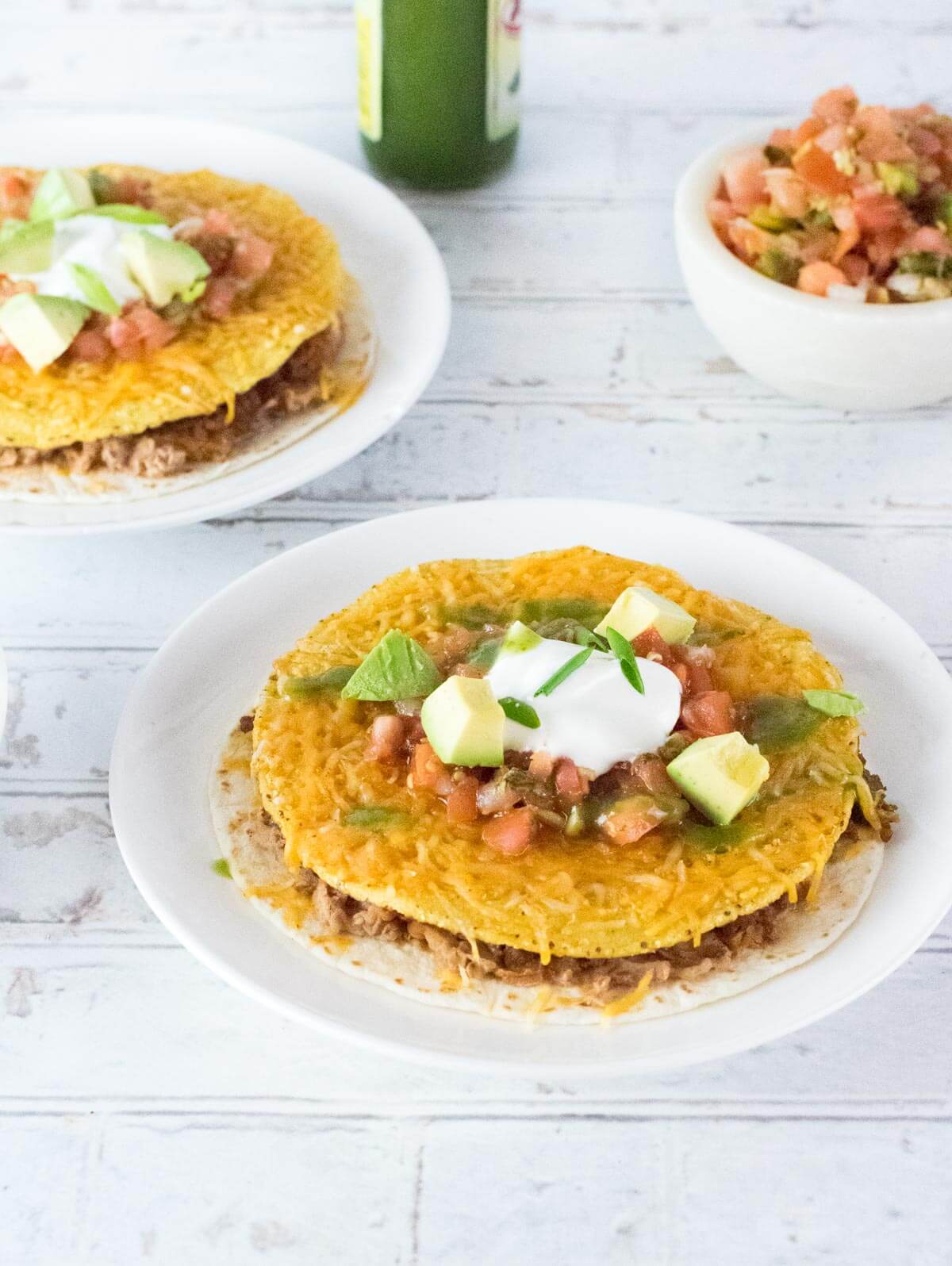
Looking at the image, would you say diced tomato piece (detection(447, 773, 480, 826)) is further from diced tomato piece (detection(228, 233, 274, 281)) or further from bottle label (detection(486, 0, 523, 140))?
bottle label (detection(486, 0, 523, 140))

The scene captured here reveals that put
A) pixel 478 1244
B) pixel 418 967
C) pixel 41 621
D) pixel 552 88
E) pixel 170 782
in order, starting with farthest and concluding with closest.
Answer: pixel 552 88 → pixel 41 621 → pixel 170 782 → pixel 418 967 → pixel 478 1244

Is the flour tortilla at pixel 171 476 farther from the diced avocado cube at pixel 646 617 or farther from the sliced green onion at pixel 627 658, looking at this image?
the sliced green onion at pixel 627 658

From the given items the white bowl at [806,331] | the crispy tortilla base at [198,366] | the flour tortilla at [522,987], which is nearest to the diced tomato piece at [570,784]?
the flour tortilla at [522,987]

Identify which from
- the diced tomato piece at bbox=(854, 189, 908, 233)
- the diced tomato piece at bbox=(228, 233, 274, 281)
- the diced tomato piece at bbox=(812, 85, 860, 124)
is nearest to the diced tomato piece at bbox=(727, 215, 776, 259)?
the diced tomato piece at bbox=(854, 189, 908, 233)

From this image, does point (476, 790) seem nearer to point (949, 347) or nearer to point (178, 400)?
point (178, 400)

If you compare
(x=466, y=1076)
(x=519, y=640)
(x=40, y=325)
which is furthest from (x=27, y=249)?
(x=466, y=1076)

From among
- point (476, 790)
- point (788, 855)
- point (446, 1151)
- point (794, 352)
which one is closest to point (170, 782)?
point (476, 790)
